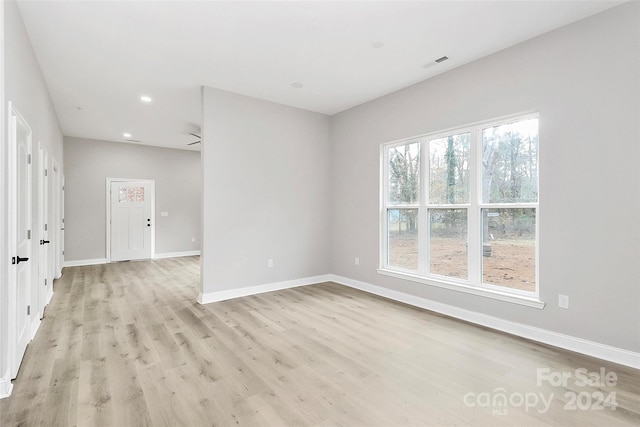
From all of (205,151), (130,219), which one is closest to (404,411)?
(205,151)

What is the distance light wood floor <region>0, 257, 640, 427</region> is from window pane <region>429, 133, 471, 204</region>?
150 centimetres

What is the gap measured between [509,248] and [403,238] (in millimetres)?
1430

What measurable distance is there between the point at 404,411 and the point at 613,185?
2.52 meters

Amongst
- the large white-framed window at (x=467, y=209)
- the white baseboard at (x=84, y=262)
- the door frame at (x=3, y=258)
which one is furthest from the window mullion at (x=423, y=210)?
the white baseboard at (x=84, y=262)

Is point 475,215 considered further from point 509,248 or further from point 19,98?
point 19,98

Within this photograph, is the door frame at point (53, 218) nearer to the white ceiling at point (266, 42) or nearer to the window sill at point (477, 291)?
the white ceiling at point (266, 42)

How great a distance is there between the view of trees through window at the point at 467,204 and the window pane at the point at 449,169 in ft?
0.04

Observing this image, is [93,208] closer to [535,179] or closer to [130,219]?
[130,219]

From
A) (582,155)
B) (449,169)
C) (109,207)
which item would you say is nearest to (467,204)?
(449,169)

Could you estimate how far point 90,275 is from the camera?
6051mm

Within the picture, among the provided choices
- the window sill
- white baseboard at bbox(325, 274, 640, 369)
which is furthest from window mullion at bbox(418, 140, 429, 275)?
white baseboard at bbox(325, 274, 640, 369)

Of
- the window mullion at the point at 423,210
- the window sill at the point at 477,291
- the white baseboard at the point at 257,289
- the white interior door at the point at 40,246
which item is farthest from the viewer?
the white baseboard at the point at 257,289

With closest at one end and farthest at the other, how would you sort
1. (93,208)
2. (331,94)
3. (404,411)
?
(404,411) → (331,94) → (93,208)

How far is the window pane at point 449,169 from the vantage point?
12.3ft
